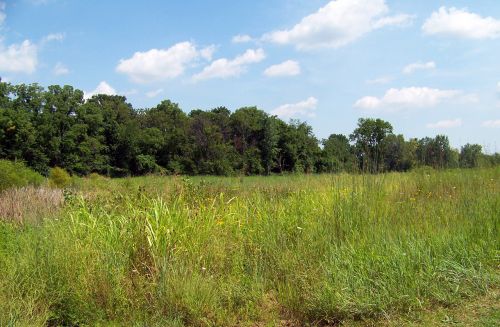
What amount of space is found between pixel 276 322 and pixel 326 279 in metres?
0.68

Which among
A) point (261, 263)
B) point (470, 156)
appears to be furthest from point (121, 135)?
point (261, 263)

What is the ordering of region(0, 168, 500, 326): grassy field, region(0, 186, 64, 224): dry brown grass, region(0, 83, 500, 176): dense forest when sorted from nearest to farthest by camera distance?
region(0, 168, 500, 326): grassy field → region(0, 186, 64, 224): dry brown grass → region(0, 83, 500, 176): dense forest

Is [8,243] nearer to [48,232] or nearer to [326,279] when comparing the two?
[48,232]

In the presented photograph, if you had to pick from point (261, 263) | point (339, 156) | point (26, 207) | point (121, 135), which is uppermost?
point (121, 135)

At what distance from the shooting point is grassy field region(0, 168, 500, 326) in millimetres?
4176

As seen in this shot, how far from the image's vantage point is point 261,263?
521cm

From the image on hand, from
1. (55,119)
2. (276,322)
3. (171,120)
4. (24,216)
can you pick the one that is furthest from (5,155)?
(276,322)

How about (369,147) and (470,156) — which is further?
(470,156)

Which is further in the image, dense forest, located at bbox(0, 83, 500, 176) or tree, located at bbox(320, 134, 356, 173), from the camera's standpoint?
dense forest, located at bbox(0, 83, 500, 176)

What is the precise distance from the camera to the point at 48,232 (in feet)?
16.5

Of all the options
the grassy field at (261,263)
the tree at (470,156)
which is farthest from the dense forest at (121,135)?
the grassy field at (261,263)

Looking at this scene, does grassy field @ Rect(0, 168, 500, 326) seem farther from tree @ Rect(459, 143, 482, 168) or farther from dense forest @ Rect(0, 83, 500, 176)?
dense forest @ Rect(0, 83, 500, 176)

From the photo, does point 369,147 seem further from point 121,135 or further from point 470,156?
point 121,135

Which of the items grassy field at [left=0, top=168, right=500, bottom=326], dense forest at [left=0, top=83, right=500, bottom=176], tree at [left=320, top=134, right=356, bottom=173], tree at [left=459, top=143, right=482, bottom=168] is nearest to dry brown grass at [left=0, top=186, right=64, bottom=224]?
grassy field at [left=0, top=168, right=500, bottom=326]
